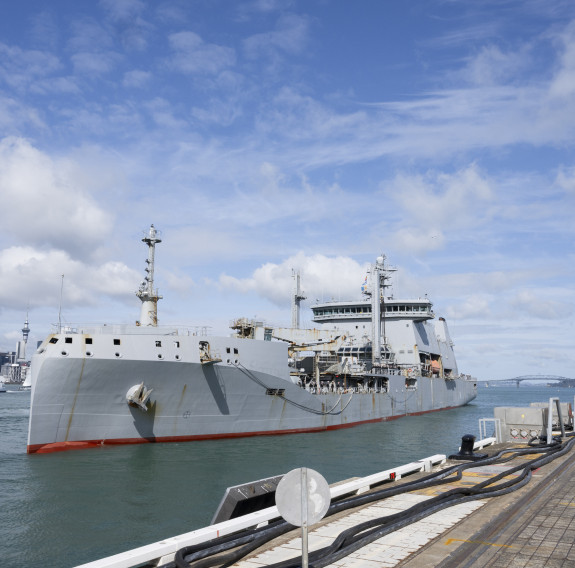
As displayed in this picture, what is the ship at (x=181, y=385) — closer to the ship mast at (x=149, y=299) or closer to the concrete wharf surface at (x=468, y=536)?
the ship mast at (x=149, y=299)

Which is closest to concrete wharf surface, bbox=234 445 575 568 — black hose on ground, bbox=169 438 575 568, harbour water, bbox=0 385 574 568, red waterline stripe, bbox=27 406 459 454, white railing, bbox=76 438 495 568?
black hose on ground, bbox=169 438 575 568

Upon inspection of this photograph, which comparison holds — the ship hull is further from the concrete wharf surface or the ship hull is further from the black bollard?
the concrete wharf surface

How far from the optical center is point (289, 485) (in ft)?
15.0

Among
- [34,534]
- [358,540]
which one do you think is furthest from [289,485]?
[34,534]

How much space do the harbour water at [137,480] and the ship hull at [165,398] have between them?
0.76 metres

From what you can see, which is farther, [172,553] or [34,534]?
[34,534]

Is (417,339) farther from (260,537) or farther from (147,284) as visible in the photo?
(260,537)

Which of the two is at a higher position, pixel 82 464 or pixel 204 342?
pixel 204 342

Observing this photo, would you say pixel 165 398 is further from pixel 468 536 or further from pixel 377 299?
pixel 377 299

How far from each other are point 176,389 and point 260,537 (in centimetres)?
1735

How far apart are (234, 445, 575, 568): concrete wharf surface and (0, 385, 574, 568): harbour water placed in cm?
555

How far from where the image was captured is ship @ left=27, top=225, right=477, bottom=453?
21672 millimetres

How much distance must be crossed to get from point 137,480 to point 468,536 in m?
12.9

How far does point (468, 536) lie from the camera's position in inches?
281
